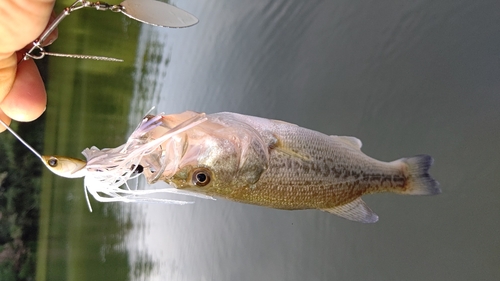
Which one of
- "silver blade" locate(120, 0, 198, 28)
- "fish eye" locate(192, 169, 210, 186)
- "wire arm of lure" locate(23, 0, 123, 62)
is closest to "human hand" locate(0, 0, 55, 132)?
"wire arm of lure" locate(23, 0, 123, 62)

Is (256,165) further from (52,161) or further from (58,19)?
(58,19)

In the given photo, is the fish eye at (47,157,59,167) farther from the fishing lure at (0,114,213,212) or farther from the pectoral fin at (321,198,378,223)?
the pectoral fin at (321,198,378,223)

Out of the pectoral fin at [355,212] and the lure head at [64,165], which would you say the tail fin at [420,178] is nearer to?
the pectoral fin at [355,212]

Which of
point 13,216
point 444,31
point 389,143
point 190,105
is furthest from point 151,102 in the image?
point 444,31

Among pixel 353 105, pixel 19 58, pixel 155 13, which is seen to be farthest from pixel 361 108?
pixel 19 58

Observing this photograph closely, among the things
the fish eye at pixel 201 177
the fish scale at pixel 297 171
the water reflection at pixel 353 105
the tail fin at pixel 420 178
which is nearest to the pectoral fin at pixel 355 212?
the fish scale at pixel 297 171

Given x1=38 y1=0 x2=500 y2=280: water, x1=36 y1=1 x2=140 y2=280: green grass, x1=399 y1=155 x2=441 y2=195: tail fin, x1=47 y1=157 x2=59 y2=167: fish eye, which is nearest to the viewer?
x1=47 y1=157 x2=59 y2=167: fish eye
